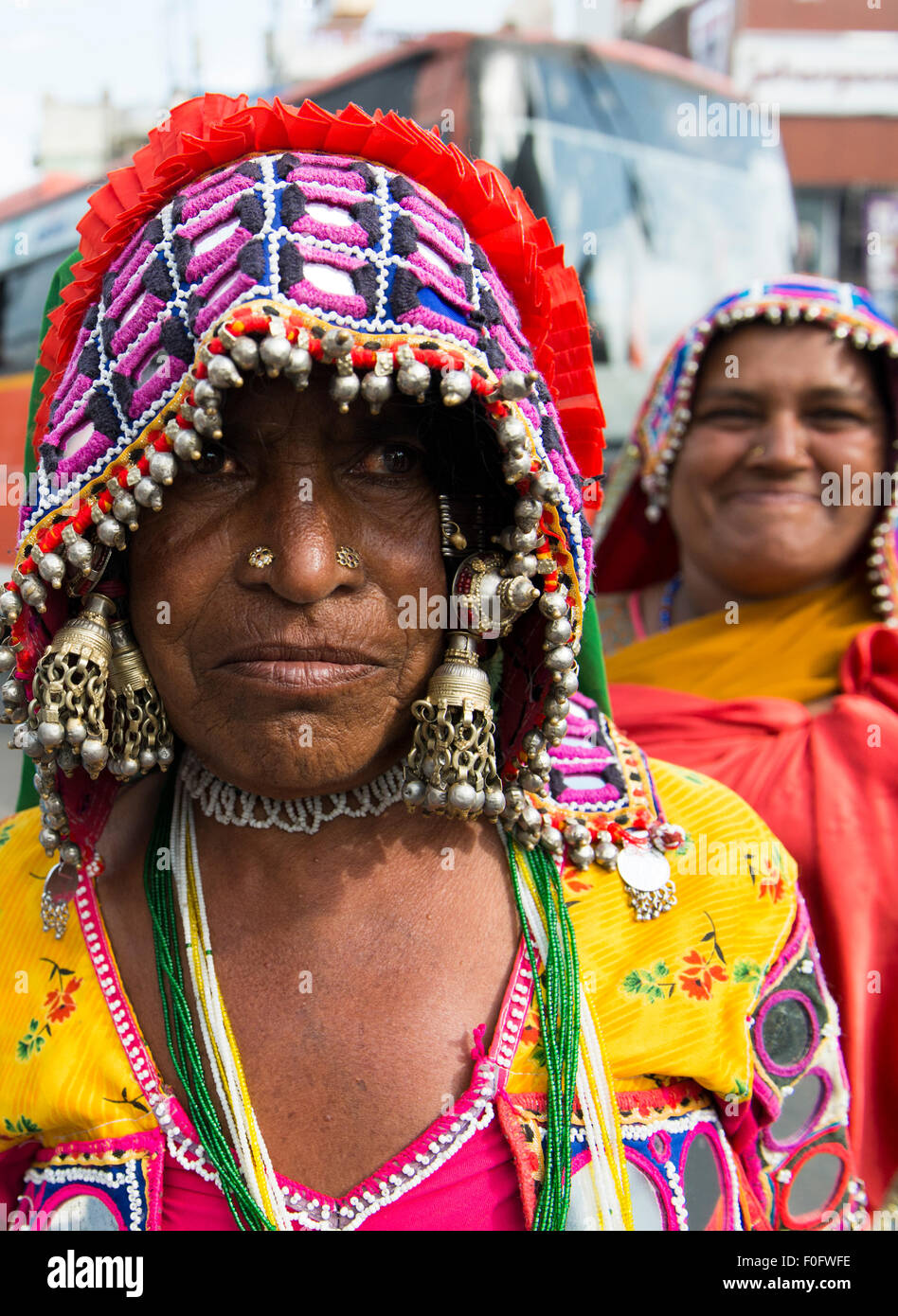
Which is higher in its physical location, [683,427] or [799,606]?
[683,427]

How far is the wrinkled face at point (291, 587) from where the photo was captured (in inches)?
55.5

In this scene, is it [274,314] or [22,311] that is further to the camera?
[22,311]

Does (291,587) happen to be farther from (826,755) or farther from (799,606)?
(799,606)

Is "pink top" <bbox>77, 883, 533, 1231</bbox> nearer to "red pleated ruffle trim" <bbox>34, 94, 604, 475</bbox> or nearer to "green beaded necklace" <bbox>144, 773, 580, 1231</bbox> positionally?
"green beaded necklace" <bbox>144, 773, 580, 1231</bbox>

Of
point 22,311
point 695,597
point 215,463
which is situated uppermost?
point 22,311

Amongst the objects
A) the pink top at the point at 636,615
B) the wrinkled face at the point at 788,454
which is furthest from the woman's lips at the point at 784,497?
the pink top at the point at 636,615

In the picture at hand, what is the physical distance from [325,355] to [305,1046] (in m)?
0.90

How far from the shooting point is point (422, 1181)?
1.50m

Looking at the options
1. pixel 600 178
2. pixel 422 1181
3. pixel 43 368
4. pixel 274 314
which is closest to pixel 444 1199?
pixel 422 1181

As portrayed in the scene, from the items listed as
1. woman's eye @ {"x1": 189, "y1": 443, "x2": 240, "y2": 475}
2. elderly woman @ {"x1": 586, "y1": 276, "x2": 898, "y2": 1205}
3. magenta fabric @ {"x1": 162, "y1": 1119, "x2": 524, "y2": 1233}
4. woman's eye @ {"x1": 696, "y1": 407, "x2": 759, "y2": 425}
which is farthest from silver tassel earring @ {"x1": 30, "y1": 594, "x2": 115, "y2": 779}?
woman's eye @ {"x1": 696, "y1": 407, "x2": 759, "y2": 425}

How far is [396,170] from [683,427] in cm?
188

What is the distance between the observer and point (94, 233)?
1.63 meters
